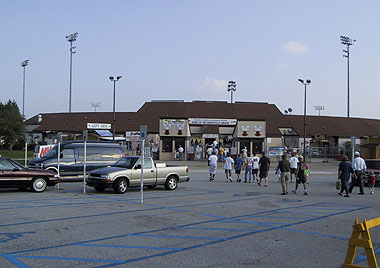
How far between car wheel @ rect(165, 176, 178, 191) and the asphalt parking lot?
9.93 feet

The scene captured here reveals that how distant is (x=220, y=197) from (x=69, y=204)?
5712mm

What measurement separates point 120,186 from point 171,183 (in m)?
2.77

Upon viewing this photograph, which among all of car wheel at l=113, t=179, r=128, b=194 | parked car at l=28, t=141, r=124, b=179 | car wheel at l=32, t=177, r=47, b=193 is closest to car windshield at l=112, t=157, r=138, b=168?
car wheel at l=113, t=179, r=128, b=194

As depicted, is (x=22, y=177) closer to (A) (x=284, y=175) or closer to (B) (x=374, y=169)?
(A) (x=284, y=175)

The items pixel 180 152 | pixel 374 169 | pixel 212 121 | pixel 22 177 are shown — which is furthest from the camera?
pixel 212 121

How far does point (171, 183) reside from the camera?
18.5 m

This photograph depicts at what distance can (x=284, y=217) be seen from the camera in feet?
37.3

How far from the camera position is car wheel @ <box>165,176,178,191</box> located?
723 inches

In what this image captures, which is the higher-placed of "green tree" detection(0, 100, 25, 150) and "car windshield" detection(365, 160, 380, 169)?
"green tree" detection(0, 100, 25, 150)

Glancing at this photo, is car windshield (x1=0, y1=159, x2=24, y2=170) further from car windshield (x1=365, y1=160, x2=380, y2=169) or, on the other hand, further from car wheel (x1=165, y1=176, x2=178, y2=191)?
car windshield (x1=365, y1=160, x2=380, y2=169)

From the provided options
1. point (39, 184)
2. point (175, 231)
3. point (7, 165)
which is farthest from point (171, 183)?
point (175, 231)

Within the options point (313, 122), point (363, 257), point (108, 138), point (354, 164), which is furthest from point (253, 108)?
point (363, 257)

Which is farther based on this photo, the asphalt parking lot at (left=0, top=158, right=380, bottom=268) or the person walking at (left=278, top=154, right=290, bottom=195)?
the person walking at (left=278, top=154, right=290, bottom=195)

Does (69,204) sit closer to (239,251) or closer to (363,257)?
(239,251)
